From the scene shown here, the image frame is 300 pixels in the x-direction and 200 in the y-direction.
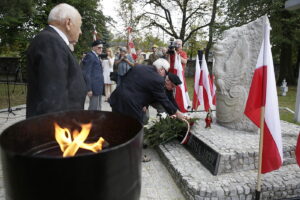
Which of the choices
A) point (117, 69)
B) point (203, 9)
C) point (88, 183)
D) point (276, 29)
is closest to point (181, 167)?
point (88, 183)

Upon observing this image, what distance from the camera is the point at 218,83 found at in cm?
467

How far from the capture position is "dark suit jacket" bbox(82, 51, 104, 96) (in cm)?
576

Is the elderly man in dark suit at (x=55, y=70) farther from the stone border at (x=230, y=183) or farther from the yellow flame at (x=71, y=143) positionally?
the stone border at (x=230, y=183)

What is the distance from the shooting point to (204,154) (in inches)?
148

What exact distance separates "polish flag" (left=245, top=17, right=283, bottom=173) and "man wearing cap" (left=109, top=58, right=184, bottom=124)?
3.23ft

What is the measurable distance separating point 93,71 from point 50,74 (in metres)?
4.01

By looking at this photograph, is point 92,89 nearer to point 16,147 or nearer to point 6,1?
point 6,1

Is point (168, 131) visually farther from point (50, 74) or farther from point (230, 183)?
point (50, 74)

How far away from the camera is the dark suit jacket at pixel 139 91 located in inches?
135

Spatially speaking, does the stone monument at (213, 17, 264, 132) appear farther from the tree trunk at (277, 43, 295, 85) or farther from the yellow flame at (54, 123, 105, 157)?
the tree trunk at (277, 43, 295, 85)

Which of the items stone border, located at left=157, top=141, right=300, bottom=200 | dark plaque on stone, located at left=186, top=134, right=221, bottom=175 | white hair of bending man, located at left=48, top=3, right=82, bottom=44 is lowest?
stone border, located at left=157, top=141, right=300, bottom=200

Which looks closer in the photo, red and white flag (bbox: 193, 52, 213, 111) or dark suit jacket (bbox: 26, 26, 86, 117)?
dark suit jacket (bbox: 26, 26, 86, 117)

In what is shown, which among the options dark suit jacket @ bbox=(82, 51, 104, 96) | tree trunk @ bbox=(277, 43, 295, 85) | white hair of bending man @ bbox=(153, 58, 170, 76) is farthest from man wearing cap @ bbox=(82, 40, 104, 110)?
tree trunk @ bbox=(277, 43, 295, 85)

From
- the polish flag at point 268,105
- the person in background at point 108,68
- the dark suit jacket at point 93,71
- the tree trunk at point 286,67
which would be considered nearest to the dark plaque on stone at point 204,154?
the polish flag at point 268,105
